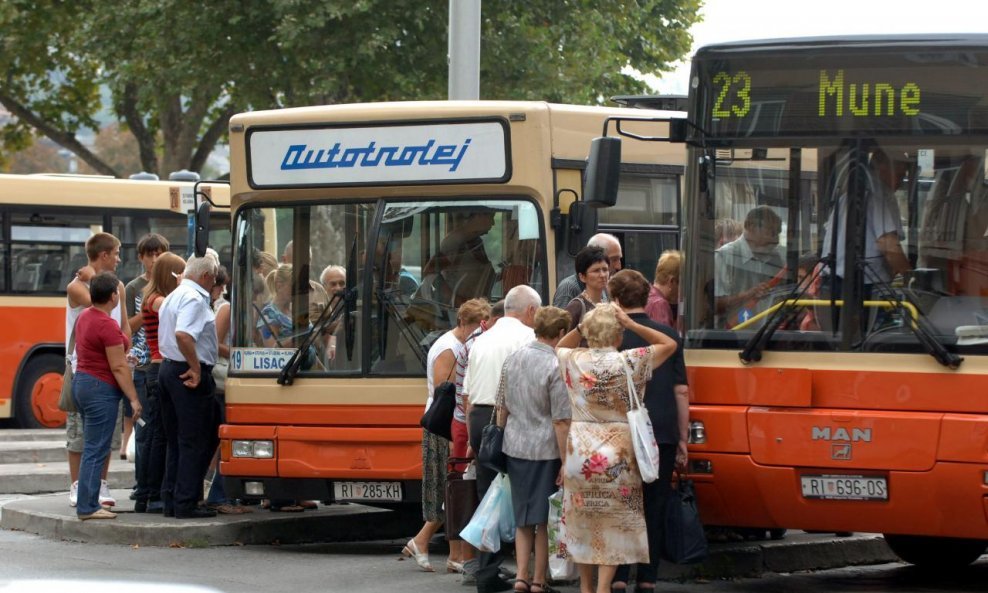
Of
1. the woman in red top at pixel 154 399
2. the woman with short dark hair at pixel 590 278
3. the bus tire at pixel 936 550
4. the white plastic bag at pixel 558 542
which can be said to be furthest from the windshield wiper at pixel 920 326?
the woman in red top at pixel 154 399

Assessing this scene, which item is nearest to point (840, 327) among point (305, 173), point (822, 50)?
point (822, 50)

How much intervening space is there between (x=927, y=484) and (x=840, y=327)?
2.97ft

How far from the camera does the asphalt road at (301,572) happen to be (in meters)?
9.89

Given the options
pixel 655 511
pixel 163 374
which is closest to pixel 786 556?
pixel 655 511

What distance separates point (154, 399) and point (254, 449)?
1.21 meters

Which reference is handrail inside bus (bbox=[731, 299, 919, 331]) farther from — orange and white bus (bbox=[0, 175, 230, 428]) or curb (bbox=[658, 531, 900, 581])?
orange and white bus (bbox=[0, 175, 230, 428])

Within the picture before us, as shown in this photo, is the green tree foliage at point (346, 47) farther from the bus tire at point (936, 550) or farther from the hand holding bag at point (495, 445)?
the hand holding bag at point (495, 445)

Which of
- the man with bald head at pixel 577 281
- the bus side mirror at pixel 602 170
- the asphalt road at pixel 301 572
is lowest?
the asphalt road at pixel 301 572

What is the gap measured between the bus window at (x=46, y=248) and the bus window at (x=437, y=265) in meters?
9.78

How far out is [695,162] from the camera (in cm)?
937

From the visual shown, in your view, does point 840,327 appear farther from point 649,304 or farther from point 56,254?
point 56,254

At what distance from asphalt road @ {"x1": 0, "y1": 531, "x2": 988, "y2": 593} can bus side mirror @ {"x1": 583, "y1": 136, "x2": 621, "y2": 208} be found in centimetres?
224

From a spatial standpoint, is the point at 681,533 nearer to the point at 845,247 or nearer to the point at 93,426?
the point at 845,247

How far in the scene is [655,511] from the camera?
898 cm
